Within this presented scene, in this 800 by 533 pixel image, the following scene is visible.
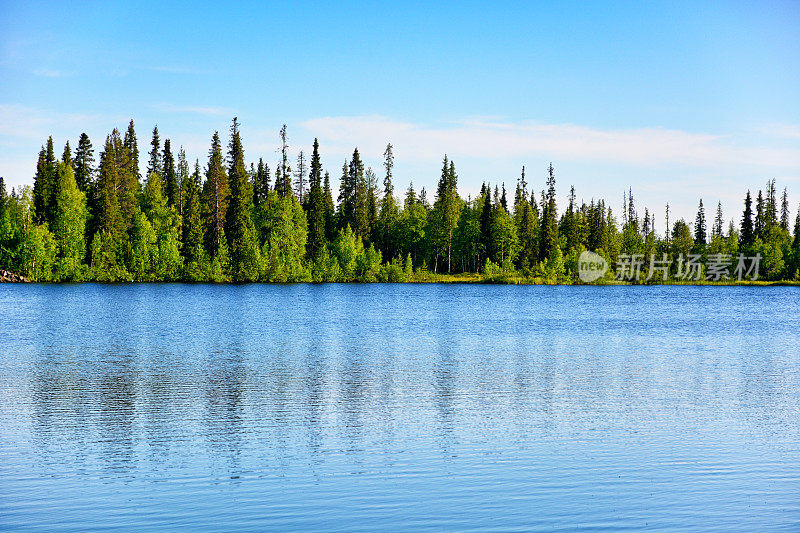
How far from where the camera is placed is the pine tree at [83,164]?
121 m

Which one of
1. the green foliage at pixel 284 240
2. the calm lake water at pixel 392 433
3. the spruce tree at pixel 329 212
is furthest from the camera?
the spruce tree at pixel 329 212

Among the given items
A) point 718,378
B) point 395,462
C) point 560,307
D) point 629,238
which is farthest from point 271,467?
point 629,238

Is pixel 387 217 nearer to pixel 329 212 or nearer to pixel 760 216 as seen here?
pixel 329 212

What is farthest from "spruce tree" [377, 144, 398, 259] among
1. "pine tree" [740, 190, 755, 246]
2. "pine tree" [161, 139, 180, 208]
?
"pine tree" [740, 190, 755, 246]

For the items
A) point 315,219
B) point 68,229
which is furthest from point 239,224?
point 68,229

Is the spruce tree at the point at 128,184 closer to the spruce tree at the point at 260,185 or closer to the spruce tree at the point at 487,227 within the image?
the spruce tree at the point at 260,185

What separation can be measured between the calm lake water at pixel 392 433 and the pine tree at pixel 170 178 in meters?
86.9

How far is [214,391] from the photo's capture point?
23.6 m

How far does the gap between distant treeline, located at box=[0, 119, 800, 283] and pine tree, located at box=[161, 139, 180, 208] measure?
0.19 m

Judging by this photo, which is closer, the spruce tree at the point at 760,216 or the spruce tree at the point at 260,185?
the spruce tree at the point at 260,185

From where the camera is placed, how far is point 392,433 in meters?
18.1

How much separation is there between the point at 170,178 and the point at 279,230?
74.8ft

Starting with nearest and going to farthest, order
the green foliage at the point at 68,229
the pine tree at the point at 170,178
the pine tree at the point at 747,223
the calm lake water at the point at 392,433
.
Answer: the calm lake water at the point at 392,433
the green foliage at the point at 68,229
the pine tree at the point at 170,178
the pine tree at the point at 747,223

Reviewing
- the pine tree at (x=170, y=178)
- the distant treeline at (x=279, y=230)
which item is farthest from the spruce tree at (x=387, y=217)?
the pine tree at (x=170, y=178)
